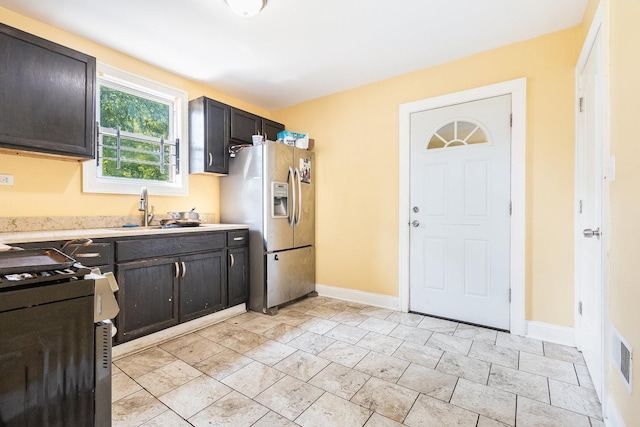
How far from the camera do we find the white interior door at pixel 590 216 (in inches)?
68.9

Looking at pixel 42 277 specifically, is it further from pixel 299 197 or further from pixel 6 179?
pixel 299 197

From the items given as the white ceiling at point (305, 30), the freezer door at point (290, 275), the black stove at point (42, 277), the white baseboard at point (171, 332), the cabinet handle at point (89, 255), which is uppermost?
the white ceiling at point (305, 30)

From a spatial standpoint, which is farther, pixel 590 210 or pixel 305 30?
pixel 305 30

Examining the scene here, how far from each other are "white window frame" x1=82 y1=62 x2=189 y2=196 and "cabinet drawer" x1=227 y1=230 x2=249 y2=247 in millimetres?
751

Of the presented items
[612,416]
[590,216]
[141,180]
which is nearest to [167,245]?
[141,180]

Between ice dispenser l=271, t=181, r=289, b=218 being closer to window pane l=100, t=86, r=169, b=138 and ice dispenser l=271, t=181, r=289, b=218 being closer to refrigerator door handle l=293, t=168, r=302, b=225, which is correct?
refrigerator door handle l=293, t=168, r=302, b=225

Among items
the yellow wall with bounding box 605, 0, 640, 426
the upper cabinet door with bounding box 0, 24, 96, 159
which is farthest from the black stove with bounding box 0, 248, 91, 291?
the yellow wall with bounding box 605, 0, 640, 426

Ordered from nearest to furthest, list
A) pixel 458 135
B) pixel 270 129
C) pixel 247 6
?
pixel 247 6
pixel 458 135
pixel 270 129

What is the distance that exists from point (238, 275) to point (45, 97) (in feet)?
6.81

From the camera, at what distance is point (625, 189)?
1.30 m

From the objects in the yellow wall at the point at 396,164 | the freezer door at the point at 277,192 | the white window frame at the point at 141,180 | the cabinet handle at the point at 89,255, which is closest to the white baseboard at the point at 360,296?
the yellow wall at the point at 396,164

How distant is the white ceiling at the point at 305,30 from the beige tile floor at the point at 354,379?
8.34 ft

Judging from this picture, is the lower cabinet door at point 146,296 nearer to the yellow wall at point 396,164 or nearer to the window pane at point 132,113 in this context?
the window pane at point 132,113

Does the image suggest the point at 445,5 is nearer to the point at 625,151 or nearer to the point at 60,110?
the point at 625,151
